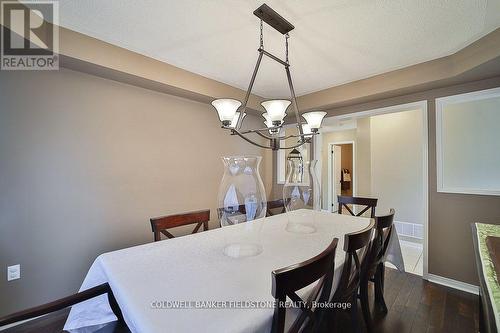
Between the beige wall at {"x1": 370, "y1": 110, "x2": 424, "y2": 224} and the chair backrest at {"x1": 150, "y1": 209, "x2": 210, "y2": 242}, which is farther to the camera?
the beige wall at {"x1": 370, "y1": 110, "x2": 424, "y2": 224}

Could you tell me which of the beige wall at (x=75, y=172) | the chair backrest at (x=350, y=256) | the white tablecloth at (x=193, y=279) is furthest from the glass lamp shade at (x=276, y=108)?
the beige wall at (x=75, y=172)

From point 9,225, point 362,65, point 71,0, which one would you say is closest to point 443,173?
point 362,65

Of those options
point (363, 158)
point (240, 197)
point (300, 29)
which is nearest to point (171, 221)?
Result: point (240, 197)

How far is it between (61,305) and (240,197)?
101 centimetres

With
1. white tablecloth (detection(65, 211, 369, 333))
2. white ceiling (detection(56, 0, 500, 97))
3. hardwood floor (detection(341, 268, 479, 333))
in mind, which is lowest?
hardwood floor (detection(341, 268, 479, 333))

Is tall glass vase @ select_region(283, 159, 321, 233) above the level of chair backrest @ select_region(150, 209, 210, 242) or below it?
above

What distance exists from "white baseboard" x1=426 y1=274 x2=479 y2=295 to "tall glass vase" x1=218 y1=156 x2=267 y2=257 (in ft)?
8.33

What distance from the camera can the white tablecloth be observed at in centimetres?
74

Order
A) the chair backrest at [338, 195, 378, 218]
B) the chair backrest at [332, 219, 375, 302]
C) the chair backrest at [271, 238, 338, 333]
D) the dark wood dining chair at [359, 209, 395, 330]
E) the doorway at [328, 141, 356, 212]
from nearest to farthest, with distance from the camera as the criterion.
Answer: the chair backrest at [271, 238, 338, 333] < the chair backrest at [332, 219, 375, 302] < the dark wood dining chair at [359, 209, 395, 330] < the chair backrest at [338, 195, 378, 218] < the doorway at [328, 141, 356, 212]

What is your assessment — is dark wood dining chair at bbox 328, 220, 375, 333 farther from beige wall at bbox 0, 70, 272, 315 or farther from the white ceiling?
beige wall at bbox 0, 70, 272, 315

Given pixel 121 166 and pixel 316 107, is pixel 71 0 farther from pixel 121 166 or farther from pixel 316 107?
pixel 316 107

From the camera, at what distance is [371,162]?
4.21 m

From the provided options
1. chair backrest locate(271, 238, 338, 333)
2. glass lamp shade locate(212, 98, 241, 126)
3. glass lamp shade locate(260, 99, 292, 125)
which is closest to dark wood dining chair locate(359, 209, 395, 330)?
chair backrest locate(271, 238, 338, 333)

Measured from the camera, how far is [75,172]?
2111 millimetres
